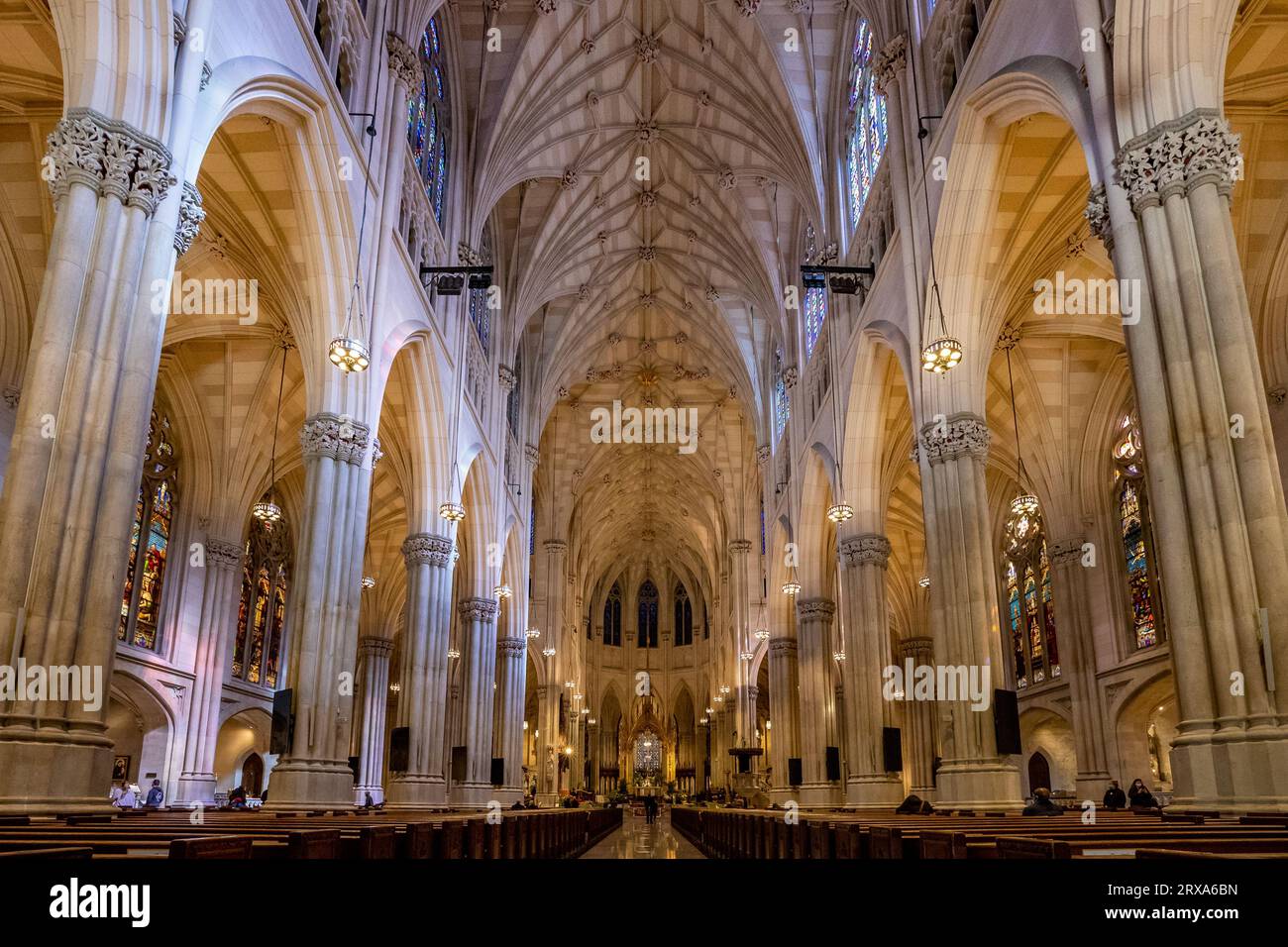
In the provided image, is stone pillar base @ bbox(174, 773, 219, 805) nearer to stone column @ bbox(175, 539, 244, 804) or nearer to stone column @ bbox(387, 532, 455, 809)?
stone column @ bbox(175, 539, 244, 804)

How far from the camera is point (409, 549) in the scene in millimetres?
20609

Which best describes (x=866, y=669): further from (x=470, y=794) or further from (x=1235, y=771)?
(x=1235, y=771)

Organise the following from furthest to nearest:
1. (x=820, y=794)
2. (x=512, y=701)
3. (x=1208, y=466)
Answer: (x=512, y=701) → (x=820, y=794) → (x=1208, y=466)

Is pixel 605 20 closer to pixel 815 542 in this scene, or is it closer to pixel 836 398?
pixel 836 398

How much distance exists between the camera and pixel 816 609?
26.8 meters

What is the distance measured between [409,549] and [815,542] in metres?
12.3

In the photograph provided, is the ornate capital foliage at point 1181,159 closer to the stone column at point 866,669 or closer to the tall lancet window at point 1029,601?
the stone column at point 866,669

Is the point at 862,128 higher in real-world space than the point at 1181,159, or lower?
higher

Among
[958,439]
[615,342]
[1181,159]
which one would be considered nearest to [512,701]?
[615,342]

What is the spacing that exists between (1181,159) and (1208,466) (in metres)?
3.04

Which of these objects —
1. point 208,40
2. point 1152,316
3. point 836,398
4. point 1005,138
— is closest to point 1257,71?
point 1005,138

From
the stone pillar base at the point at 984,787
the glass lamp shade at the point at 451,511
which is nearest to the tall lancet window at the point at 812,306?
the glass lamp shade at the point at 451,511

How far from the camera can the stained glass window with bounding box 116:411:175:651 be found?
20953mm

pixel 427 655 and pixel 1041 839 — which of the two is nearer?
pixel 1041 839
